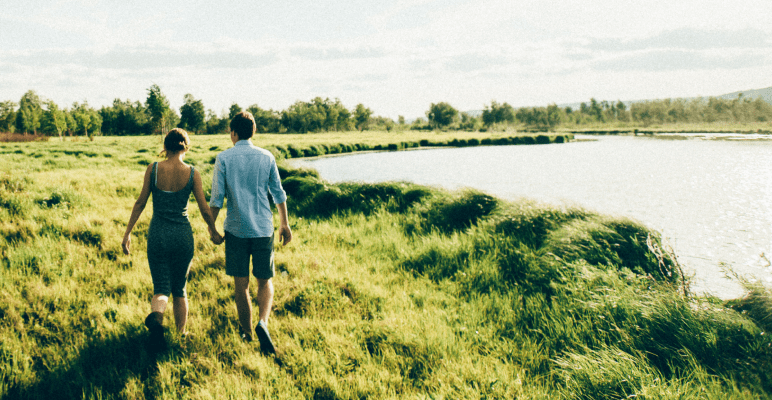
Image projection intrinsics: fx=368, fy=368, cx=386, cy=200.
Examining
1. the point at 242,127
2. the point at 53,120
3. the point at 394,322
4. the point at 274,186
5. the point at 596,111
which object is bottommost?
the point at 394,322

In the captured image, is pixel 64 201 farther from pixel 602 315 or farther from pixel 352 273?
pixel 602 315

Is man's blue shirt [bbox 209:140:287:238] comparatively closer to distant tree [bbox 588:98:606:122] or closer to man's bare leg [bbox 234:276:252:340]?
man's bare leg [bbox 234:276:252:340]

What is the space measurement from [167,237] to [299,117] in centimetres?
11729

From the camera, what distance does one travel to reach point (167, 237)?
3670mm

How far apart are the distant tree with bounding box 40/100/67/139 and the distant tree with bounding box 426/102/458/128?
332ft

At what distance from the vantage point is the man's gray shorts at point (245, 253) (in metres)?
3.80

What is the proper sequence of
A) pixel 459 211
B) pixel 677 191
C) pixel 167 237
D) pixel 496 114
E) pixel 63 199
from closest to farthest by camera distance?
pixel 167 237 → pixel 63 199 → pixel 459 211 → pixel 677 191 → pixel 496 114

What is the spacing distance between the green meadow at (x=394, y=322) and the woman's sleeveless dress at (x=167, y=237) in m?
0.80

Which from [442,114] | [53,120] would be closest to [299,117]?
[442,114]

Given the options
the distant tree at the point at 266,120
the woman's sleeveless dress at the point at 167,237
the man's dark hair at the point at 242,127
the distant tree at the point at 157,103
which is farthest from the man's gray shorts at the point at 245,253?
the distant tree at the point at 266,120

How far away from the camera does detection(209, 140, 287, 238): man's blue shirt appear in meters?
3.73

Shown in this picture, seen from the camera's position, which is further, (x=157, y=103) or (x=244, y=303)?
(x=157, y=103)

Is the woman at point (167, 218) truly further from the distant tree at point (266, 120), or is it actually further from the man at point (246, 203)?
the distant tree at point (266, 120)

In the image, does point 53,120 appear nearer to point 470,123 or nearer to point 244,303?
point 244,303
